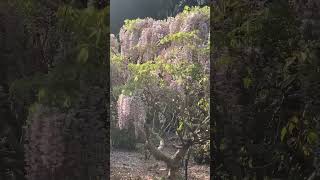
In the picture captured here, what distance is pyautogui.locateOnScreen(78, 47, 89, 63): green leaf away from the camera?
115cm

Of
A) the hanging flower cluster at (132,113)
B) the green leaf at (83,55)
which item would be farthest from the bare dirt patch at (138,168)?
the green leaf at (83,55)

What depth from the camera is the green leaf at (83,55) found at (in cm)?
115

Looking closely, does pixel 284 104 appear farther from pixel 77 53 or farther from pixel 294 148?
pixel 77 53

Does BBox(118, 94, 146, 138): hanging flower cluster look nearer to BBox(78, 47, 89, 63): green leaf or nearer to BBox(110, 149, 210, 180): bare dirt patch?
BBox(110, 149, 210, 180): bare dirt patch

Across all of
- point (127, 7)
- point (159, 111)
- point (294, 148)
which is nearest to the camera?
point (294, 148)

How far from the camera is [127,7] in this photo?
8.03ft

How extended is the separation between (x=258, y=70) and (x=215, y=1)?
22 cm

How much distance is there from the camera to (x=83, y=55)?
1150 millimetres

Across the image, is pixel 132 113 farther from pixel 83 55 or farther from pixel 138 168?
pixel 83 55

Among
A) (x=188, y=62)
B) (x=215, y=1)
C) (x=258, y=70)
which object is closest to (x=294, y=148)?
(x=258, y=70)

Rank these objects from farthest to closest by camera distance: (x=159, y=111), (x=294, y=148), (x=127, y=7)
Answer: (x=159, y=111) → (x=127, y=7) → (x=294, y=148)

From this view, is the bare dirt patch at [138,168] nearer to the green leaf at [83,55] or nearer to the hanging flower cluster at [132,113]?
the hanging flower cluster at [132,113]

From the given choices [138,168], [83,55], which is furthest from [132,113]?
[83,55]

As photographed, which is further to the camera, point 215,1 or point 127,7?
point 127,7
